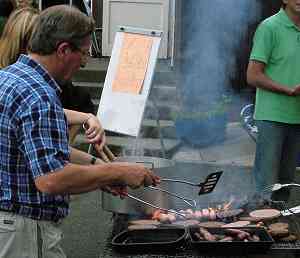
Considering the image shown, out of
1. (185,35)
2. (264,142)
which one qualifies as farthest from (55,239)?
(185,35)

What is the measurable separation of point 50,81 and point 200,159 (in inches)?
211

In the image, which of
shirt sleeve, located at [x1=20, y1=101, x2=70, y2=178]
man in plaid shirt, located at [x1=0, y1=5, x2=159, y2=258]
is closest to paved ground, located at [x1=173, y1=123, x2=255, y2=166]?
man in plaid shirt, located at [x1=0, y1=5, x2=159, y2=258]

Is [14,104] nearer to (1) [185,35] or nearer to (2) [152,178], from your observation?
(2) [152,178]

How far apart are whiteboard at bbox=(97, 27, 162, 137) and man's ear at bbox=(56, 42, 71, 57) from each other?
11.4 feet

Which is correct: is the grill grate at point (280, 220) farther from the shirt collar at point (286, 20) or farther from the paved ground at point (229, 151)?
the paved ground at point (229, 151)

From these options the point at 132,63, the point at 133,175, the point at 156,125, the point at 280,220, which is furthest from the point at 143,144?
the point at 133,175

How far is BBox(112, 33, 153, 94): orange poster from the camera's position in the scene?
20.0 ft

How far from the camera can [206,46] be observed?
775cm

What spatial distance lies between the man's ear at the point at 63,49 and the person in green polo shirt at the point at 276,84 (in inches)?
100.0

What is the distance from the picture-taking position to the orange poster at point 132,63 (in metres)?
6.11

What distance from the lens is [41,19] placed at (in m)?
2.56

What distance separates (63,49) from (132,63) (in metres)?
3.61

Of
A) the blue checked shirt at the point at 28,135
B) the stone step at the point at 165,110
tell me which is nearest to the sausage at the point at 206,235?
the blue checked shirt at the point at 28,135

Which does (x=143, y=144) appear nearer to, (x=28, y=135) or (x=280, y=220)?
(x=280, y=220)
